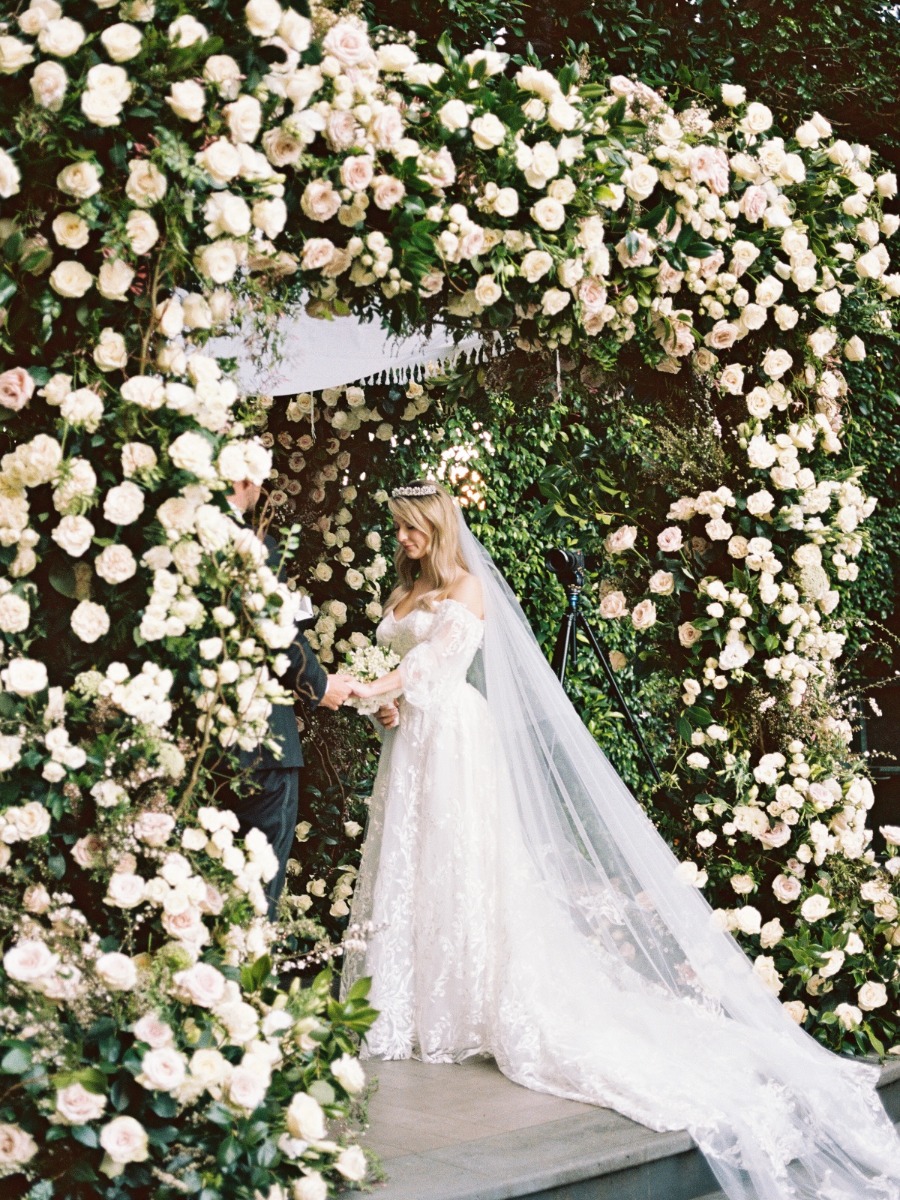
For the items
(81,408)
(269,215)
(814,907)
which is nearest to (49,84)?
Answer: (269,215)

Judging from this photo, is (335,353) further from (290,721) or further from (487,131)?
(487,131)

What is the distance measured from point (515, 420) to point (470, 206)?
3.93 meters

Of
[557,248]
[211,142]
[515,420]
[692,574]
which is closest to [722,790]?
[692,574]

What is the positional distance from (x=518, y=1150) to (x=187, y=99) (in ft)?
8.72

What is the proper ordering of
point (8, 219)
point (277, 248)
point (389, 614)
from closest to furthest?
point (8, 219), point (277, 248), point (389, 614)

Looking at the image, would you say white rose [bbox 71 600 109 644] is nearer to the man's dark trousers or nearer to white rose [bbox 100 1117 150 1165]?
white rose [bbox 100 1117 150 1165]

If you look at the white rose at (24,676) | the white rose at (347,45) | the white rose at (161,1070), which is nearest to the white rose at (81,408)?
the white rose at (24,676)

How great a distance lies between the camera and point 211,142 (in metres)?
2.73

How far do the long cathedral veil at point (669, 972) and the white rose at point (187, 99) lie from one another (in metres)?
2.37

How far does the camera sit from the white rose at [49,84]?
2523mm

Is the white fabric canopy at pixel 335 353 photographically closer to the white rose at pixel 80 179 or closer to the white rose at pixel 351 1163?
the white rose at pixel 80 179

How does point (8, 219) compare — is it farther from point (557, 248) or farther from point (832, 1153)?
point (832, 1153)

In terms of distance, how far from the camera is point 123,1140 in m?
2.45

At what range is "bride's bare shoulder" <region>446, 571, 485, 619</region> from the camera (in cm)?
463
